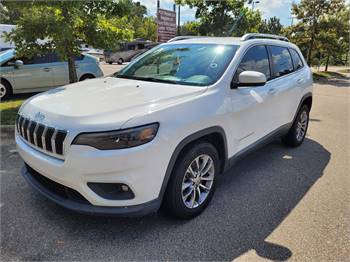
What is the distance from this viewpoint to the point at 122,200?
101 inches

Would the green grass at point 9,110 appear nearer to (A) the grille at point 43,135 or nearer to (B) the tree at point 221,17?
(A) the grille at point 43,135

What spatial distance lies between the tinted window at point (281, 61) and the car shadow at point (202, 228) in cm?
166

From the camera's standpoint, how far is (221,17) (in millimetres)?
16344

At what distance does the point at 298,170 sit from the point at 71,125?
3.35m

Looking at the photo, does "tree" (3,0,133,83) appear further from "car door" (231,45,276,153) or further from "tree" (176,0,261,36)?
"tree" (176,0,261,36)

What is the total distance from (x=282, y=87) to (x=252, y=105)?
1099 mm

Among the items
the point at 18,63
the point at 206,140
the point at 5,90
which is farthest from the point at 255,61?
the point at 5,90

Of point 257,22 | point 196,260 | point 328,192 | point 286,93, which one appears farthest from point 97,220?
point 257,22

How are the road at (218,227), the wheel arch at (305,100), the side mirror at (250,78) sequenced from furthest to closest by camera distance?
1. the wheel arch at (305,100)
2. the side mirror at (250,78)
3. the road at (218,227)

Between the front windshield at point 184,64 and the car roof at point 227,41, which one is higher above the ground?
the car roof at point 227,41

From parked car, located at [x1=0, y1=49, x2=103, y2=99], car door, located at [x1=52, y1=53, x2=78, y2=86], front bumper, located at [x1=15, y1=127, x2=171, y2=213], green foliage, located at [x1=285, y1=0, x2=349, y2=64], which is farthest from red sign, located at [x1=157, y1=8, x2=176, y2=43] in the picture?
green foliage, located at [x1=285, y1=0, x2=349, y2=64]

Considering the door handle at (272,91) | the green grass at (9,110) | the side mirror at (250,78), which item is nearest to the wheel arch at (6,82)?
the green grass at (9,110)

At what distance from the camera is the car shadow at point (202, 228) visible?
2691 mm

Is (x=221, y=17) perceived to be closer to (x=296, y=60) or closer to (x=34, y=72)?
(x=34, y=72)
